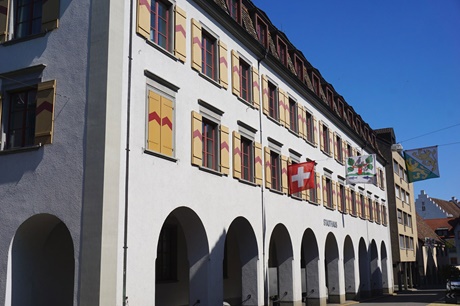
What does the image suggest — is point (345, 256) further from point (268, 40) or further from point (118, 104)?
point (118, 104)

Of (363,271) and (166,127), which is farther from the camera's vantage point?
(363,271)

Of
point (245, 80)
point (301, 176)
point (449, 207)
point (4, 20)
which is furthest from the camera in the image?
point (449, 207)

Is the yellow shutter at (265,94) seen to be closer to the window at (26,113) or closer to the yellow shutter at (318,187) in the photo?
the yellow shutter at (318,187)

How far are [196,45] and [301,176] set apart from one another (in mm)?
8415

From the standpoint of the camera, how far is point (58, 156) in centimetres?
1363

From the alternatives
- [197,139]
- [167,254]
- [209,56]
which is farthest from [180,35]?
[167,254]

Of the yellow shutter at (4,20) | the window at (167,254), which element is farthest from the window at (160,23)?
the window at (167,254)

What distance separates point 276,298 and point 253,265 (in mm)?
3590

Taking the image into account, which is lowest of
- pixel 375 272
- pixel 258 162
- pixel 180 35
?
pixel 375 272

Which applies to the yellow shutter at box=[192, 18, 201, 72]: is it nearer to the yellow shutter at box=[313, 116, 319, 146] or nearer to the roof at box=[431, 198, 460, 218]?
the yellow shutter at box=[313, 116, 319, 146]

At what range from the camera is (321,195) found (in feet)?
94.9

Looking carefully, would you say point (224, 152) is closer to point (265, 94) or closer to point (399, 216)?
point (265, 94)

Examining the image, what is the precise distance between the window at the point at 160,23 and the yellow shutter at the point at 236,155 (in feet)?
15.1

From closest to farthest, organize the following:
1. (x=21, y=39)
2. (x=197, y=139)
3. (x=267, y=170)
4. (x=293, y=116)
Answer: (x=21, y=39)
(x=197, y=139)
(x=267, y=170)
(x=293, y=116)
